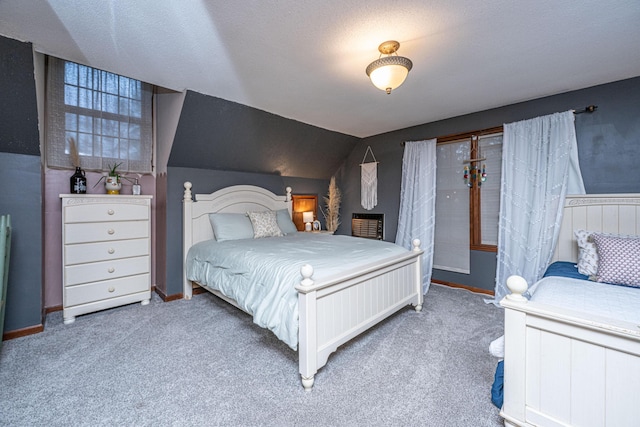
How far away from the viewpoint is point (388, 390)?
1.72 meters

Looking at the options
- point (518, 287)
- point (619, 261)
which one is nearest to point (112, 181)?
point (518, 287)

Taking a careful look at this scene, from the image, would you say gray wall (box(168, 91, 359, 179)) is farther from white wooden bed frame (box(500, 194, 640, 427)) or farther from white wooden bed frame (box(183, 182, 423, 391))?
white wooden bed frame (box(500, 194, 640, 427))

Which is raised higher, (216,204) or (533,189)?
(533,189)

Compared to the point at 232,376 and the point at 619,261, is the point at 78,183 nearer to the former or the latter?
the point at 232,376

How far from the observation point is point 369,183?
4.75 m

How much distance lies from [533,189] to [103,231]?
460 centimetres

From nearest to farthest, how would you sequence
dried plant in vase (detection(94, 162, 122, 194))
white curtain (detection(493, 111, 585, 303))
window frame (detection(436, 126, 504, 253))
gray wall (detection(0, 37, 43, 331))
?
gray wall (detection(0, 37, 43, 331)) → white curtain (detection(493, 111, 585, 303)) → dried plant in vase (detection(94, 162, 122, 194)) → window frame (detection(436, 126, 504, 253))

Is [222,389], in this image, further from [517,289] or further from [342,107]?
[342,107]

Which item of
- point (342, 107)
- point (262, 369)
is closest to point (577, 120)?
point (342, 107)

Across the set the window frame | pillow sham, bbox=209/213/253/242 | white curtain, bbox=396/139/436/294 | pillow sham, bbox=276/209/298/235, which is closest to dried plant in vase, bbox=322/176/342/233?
pillow sham, bbox=276/209/298/235

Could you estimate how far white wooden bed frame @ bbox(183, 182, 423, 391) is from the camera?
172cm

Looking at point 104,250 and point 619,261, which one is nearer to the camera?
point 619,261

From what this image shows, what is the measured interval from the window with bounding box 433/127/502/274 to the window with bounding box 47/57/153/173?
3911mm

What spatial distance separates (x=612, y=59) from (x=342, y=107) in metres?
2.40
